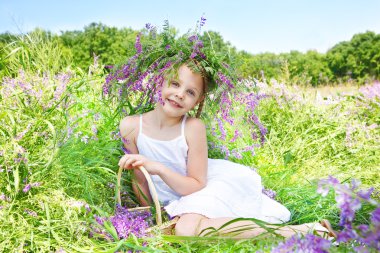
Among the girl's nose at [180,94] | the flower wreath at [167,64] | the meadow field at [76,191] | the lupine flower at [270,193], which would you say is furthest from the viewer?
the lupine flower at [270,193]

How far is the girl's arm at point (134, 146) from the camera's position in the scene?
305cm

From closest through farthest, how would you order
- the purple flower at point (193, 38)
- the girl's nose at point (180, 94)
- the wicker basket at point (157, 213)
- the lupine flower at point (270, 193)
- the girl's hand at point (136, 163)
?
the wicker basket at point (157, 213) → the girl's hand at point (136, 163) → the girl's nose at point (180, 94) → the purple flower at point (193, 38) → the lupine flower at point (270, 193)

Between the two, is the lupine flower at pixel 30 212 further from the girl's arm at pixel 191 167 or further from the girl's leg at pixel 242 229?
the girl's leg at pixel 242 229

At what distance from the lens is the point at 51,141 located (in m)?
2.47

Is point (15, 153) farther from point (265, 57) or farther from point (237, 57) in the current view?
point (265, 57)

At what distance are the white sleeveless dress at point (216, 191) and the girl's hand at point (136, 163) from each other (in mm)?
230

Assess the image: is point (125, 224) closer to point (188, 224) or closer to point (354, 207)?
point (188, 224)

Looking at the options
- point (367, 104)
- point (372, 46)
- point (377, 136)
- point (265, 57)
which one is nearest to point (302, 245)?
point (377, 136)

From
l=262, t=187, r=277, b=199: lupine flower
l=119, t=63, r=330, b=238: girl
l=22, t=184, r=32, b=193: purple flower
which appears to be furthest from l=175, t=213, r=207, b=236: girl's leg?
l=262, t=187, r=277, b=199: lupine flower

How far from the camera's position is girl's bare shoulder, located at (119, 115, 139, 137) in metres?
3.12

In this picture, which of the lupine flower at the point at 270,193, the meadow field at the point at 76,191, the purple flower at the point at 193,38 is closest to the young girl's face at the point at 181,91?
the purple flower at the point at 193,38

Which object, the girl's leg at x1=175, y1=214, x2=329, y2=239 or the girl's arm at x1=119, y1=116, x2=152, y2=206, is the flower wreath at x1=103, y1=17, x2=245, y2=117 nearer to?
the girl's arm at x1=119, y1=116, x2=152, y2=206

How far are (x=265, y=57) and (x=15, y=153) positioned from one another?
1877 cm

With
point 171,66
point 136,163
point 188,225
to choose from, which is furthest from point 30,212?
point 171,66
